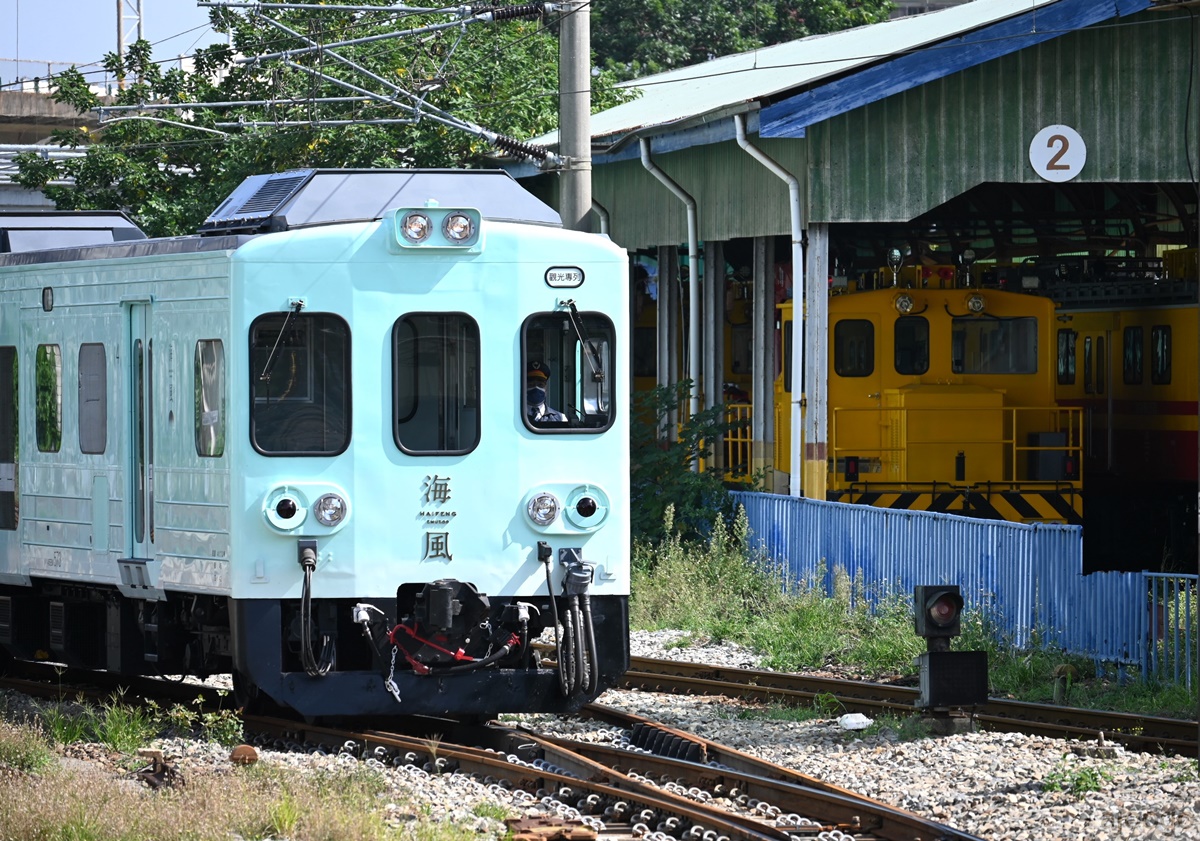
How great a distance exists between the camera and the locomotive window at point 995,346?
69.2ft

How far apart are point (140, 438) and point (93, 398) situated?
2.15ft

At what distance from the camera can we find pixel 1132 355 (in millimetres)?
23719

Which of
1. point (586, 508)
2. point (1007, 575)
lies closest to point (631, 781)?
point (586, 508)

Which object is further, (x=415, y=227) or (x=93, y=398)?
(x=93, y=398)

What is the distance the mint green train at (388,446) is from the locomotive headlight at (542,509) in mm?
13

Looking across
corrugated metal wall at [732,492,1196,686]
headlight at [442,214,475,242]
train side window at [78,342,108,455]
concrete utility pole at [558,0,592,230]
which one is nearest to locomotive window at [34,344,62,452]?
train side window at [78,342,108,455]

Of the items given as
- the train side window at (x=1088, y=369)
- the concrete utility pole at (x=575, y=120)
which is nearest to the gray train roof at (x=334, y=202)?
the concrete utility pole at (x=575, y=120)

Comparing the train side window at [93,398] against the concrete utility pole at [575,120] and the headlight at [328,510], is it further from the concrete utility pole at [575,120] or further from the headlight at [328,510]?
the concrete utility pole at [575,120]

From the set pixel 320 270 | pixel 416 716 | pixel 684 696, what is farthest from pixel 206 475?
pixel 684 696

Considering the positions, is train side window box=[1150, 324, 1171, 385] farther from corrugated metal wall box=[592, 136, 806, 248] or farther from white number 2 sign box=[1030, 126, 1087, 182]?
corrugated metal wall box=[592, 136, 806, 248]

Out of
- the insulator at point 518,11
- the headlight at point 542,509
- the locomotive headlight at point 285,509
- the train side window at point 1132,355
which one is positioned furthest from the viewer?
the train side window at point 1132,355

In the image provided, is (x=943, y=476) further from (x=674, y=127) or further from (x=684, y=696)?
(x=684, y=696)

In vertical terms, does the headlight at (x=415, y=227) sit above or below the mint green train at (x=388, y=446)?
above

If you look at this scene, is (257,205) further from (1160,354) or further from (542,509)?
(1160,354)
